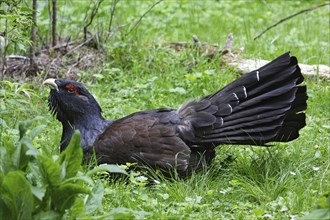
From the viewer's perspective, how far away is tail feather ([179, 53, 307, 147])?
6.07 meters

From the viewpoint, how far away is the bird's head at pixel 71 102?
22.0 feet

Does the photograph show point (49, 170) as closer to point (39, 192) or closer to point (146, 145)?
point (39, 192)

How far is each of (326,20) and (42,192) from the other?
850 centimetres

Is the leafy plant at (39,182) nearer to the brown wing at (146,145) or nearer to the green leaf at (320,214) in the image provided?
the green leaf at (320,214)

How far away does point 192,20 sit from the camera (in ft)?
35.8

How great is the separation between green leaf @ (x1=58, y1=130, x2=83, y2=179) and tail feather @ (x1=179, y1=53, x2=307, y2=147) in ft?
6.48

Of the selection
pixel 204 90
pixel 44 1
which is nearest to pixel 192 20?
pixel 44 1

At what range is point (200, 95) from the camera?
8211 millimetres

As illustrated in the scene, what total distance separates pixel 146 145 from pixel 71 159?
1.77m

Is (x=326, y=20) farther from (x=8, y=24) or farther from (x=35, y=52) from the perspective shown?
(x=8, y=24)

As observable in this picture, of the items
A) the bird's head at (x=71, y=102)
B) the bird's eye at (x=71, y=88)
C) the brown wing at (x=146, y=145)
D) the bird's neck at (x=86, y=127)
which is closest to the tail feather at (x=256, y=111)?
the brown wing at (x=146, y=145)

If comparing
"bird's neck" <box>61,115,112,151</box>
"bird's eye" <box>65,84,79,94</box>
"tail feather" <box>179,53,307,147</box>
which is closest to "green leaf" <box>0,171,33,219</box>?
"bird's neck" <box>61,115,112,151</box>

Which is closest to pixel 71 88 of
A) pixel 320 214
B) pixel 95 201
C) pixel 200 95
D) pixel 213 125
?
pixel 213 125

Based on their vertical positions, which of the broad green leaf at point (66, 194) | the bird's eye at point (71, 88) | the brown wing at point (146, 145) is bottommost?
the brown wing at point (146, 145)
